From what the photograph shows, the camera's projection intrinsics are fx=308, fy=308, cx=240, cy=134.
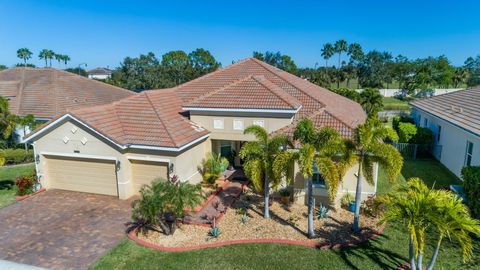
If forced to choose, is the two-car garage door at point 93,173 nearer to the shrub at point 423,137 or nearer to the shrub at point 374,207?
the shrub at point 374,207

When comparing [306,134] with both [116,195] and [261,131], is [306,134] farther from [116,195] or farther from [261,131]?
[116,195]

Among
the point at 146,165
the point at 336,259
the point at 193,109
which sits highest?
the point at 193,109

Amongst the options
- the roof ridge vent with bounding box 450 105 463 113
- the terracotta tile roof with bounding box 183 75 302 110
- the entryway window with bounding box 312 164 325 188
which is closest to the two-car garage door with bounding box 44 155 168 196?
the terracotta tile roof with bounding box 183 75 302 110

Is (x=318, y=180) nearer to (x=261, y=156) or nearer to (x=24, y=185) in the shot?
(x=261, y=156)

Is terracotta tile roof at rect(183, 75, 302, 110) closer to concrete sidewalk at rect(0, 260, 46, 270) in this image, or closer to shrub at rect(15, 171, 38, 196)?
shrub at rect(15, 171, 38, 196)

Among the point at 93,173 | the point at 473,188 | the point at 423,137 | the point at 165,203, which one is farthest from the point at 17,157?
the point at 423,137

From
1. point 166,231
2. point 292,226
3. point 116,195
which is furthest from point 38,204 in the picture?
point 292,226
